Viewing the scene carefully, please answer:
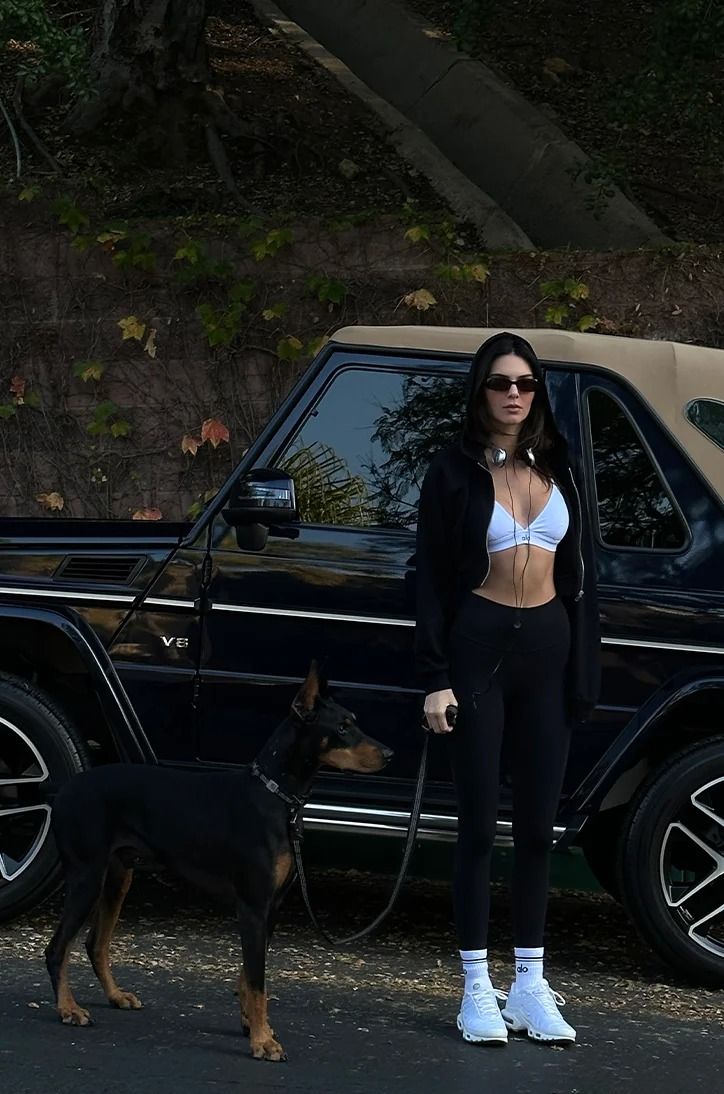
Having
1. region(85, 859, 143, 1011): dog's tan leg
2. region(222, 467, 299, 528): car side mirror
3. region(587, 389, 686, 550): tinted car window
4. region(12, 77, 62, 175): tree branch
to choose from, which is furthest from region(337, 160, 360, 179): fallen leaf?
region(85, 859, 143, 1011): dog's tan leg

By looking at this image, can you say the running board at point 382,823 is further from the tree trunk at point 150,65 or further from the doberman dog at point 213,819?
the tree trunk at point 150,65

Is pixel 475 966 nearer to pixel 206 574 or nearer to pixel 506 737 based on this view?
pixel 506 737

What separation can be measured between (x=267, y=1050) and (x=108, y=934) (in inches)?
27.1

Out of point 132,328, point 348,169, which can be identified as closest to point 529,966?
point 132,328

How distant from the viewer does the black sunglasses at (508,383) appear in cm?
487

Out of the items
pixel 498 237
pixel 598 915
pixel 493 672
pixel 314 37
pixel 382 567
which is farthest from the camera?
pixel 314 37

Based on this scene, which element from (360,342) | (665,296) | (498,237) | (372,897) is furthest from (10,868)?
(498,237)

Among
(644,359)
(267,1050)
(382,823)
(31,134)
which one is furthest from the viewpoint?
(31,134)

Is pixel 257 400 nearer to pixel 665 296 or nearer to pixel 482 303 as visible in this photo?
pixel 482 303

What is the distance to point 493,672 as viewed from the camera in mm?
4824

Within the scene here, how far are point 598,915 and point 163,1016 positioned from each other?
231cm

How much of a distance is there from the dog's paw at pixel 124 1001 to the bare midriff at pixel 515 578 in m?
1.65

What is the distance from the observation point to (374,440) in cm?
569

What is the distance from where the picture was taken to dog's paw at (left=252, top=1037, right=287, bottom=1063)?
465cm
